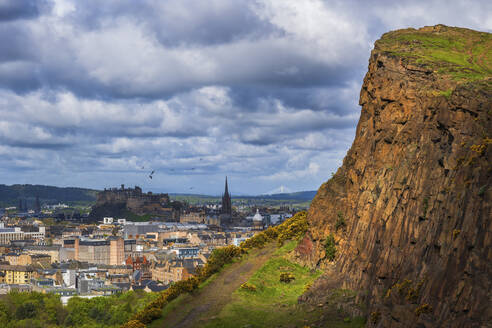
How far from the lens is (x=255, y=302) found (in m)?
80.1

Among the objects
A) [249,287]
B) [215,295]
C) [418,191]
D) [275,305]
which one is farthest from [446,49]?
[215,295]

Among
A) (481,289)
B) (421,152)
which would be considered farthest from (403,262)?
(481,289)

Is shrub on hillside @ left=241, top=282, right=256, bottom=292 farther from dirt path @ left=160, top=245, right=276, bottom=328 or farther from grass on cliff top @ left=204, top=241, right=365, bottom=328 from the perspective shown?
dirt path @ left=160, top=245, right=276, bottom=328

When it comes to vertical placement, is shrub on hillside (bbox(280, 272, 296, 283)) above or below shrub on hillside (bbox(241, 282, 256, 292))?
above

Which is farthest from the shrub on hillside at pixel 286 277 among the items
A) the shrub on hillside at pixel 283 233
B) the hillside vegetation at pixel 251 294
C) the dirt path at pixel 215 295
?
the shrub on hillside at pixel 283 233

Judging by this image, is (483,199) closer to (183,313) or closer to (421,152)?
(421,152)

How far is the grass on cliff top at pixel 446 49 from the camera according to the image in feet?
223

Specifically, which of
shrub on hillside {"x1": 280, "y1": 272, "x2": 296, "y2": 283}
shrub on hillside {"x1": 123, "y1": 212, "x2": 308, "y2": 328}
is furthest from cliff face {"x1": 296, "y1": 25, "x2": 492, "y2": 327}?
shrub on hillside {"x1": 123, "y1": 212, "x2": 308, "y2": 328}

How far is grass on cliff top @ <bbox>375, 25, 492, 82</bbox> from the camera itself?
2672 inches

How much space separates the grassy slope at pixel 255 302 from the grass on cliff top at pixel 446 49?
955 inches

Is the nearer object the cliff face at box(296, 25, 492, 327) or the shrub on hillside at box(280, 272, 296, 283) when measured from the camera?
the cliff face at box(296, 25, 492, 327)

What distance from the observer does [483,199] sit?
4331cm

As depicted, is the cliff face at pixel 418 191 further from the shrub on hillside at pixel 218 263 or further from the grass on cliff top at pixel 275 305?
the shrub on hillside at pixel 218 263

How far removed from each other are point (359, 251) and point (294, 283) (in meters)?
18.5
